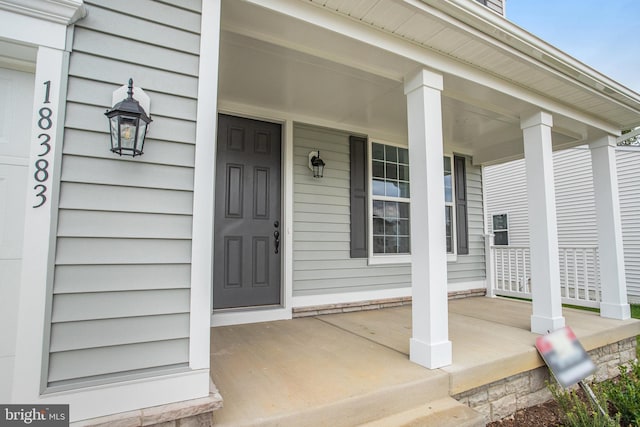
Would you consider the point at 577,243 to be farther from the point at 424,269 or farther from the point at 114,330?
the point at 114,330

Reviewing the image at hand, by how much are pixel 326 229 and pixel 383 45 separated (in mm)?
2131

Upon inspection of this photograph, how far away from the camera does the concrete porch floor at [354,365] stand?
67.1 inches

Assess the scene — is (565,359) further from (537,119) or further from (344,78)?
(344,78)

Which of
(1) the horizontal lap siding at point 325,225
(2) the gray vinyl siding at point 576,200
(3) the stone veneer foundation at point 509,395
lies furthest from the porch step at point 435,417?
(2) the gray vinyl siding at point 576,200

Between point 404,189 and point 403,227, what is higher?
point 404,189

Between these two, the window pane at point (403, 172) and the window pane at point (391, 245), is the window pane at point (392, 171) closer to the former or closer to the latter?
the window pane at point (403, 172)

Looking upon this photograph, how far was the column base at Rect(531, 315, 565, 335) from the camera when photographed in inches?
118

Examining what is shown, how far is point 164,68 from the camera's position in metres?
1.63

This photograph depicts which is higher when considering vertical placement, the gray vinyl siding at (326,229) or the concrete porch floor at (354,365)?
the gray vinyl siding at (326,229)

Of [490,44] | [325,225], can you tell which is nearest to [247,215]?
[325,225]

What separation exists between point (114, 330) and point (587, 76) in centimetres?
395

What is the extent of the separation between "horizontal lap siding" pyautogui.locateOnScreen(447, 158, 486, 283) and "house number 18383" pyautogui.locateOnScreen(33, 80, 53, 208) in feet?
15.9

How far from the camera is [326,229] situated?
3.87m

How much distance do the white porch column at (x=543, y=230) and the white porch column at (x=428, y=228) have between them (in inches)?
54.7
